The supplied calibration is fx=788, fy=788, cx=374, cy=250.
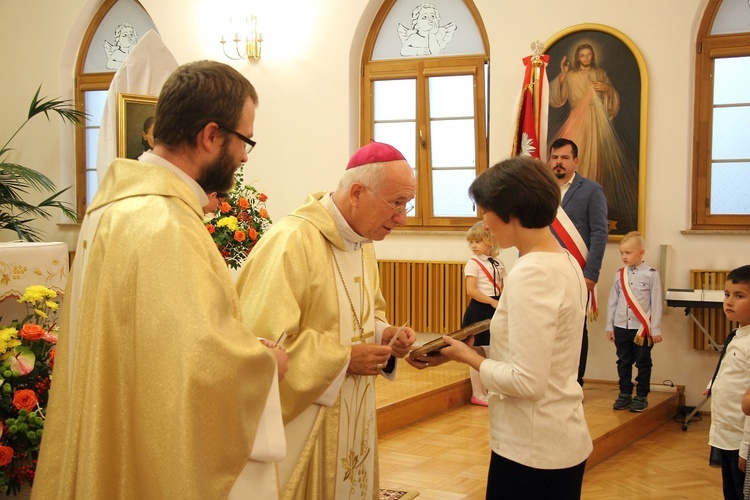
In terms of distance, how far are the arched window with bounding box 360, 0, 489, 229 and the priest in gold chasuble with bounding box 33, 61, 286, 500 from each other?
6.15 metres

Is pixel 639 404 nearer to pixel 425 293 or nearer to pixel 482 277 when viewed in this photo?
pixel 482 277

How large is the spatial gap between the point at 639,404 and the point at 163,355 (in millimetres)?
5069

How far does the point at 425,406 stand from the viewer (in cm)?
618

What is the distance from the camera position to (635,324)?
19.9 ft

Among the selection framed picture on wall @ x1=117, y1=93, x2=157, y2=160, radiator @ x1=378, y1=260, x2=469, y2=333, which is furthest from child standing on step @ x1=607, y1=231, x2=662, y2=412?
framed picture on wall @ x1=117, y1=93, x2=157, y2=160

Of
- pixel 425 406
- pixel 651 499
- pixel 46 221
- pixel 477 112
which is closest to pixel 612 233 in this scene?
pixel 477 112

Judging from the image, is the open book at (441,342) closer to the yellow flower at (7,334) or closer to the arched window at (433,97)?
the yellow flower at (7,334)

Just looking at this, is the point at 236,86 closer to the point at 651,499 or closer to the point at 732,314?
the point at 732,314

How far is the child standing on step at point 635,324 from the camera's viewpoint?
6.02m

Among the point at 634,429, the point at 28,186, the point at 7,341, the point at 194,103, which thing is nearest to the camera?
the point at 194,103

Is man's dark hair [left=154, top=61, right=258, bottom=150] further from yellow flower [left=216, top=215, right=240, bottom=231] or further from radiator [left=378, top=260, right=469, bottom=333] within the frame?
radiator [left=378, top=260, right=469, bottom=333]

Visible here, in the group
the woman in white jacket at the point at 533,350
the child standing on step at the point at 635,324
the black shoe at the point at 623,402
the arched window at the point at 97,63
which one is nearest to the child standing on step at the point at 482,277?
the child standing on step at the point at 635,324

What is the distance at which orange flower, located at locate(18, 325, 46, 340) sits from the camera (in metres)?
2.66

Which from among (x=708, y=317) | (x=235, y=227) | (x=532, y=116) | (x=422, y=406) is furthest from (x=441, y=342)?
(x=708, y=317)
